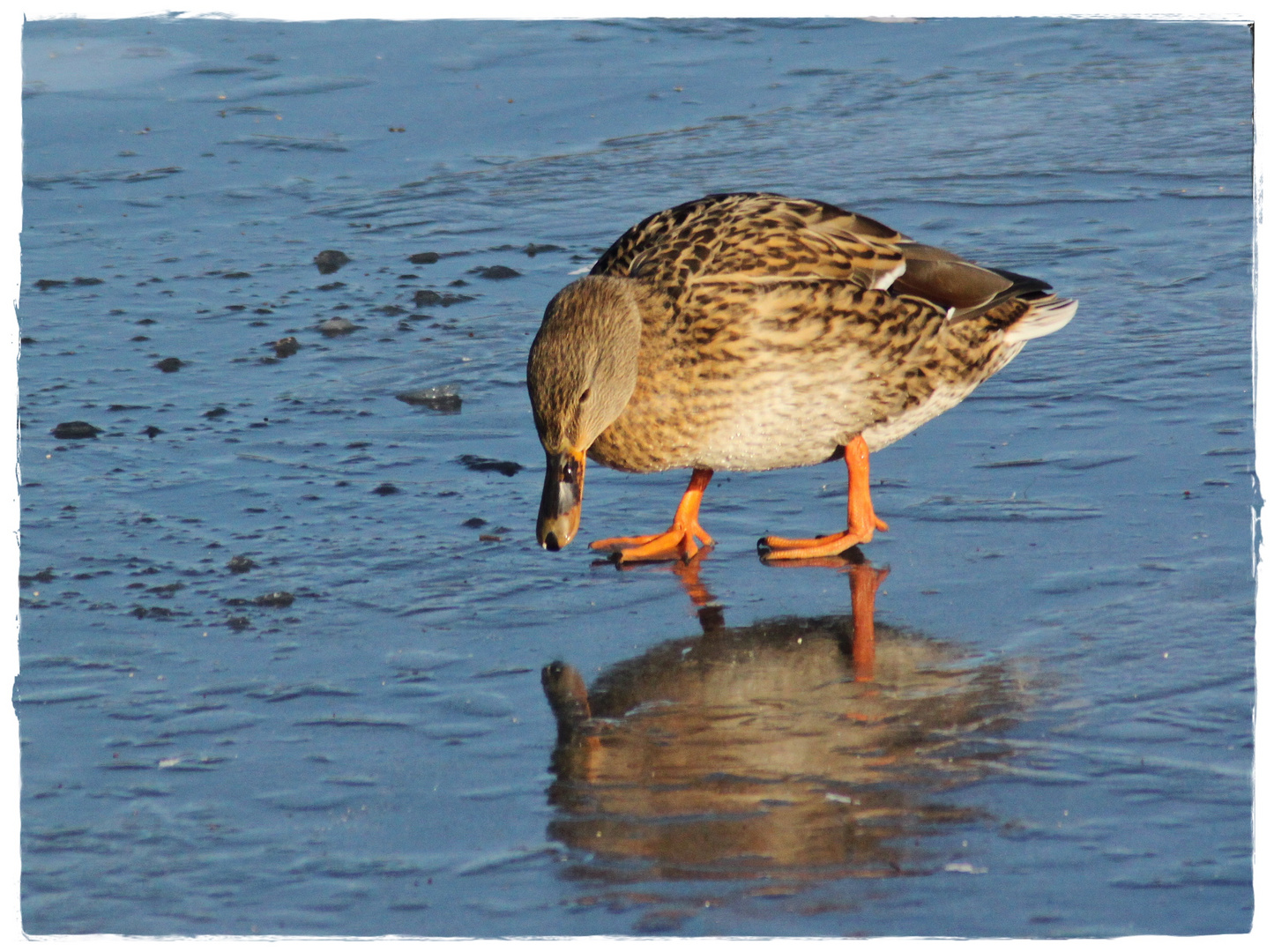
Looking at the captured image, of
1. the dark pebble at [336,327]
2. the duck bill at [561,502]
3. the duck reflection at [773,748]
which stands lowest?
the duck reflection at [773,748]

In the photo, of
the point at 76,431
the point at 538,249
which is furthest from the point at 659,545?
the point at 538,249

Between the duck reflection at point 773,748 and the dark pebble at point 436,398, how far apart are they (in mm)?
1772

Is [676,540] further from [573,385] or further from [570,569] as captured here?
[573,385]

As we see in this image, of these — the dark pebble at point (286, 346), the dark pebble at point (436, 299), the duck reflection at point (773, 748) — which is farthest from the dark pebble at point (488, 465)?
the dark pebble at point (436, 299)

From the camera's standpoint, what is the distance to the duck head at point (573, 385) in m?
4.34

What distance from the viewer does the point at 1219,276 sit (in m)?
6.47

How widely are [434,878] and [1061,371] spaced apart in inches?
142

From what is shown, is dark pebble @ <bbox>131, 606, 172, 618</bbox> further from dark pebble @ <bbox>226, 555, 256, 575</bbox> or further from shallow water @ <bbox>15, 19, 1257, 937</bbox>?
dark pebble @ <bbox>226, 555, 256, 575</bbox>

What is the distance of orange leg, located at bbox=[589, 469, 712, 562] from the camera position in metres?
4.66

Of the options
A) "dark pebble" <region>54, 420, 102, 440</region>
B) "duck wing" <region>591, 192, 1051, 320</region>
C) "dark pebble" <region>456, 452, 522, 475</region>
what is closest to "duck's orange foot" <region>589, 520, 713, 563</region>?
"dark pebble" <region>456, 452, 522, 475</region>

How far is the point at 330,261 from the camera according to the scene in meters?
7.20

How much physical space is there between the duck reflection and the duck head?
0.50 m

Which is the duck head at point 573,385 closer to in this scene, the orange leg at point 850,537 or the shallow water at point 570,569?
the shallow water at point 570,569

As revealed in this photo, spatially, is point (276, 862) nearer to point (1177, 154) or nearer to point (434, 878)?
point (434, 878)
